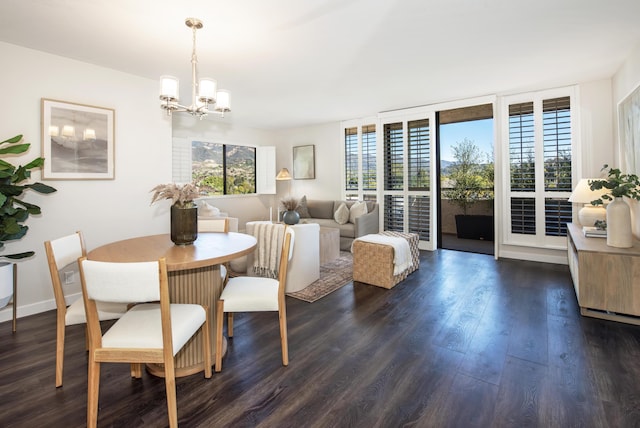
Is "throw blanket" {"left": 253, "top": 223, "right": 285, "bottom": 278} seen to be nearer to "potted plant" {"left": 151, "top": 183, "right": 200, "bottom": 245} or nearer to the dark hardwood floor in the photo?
the dark hardwood floor

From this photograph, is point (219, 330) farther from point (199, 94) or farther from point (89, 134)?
point (89, 134)

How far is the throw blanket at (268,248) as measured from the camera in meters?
3.60

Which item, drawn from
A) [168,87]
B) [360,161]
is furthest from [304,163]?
[168,87]

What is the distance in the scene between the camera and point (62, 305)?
6.14 ft

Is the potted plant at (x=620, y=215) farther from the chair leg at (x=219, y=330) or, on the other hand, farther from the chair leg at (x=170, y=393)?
the chair leg at (x=170, y=393)

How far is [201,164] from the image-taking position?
21.8ft

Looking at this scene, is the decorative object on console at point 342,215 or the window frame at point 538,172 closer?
the window frame at point 538,172

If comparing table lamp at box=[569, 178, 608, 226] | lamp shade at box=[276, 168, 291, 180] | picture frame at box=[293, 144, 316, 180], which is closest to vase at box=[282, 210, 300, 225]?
table lamp at box=[569, 178, 608, 226]

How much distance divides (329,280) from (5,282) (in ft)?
9.99

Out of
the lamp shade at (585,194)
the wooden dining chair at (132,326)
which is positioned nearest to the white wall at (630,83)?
the lamp shade at (585,194)

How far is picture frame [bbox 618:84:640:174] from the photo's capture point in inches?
119

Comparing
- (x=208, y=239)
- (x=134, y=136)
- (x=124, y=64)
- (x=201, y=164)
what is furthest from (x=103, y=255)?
(x=201, y=164)

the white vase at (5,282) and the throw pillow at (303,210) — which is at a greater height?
the throw pillow at (303,210)

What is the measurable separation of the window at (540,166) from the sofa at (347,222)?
7.32 ft
